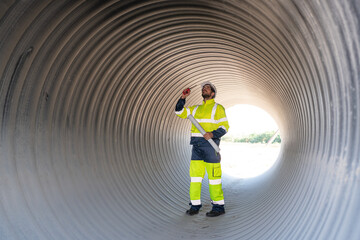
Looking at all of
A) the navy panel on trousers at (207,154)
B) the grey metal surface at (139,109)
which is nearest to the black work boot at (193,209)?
the grey metal surface at (139,109)

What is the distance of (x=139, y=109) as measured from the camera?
5.41m

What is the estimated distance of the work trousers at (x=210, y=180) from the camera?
469 centimetres

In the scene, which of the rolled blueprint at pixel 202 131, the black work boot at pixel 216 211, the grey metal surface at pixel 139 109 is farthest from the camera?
the black work boot at pixel 216 211

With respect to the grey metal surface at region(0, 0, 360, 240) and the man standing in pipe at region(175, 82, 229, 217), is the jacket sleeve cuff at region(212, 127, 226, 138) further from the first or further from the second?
the grey metal surface at region(0, 0, 360, 240)

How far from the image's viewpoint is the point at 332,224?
76.2 inches

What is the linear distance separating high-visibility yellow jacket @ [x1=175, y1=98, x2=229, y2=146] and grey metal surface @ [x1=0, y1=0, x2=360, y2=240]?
85 cm

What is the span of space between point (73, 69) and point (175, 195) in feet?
9.66

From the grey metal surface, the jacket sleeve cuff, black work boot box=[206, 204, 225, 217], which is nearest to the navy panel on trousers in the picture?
the jacket sleeve cuff

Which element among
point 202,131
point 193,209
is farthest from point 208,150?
point 193,209

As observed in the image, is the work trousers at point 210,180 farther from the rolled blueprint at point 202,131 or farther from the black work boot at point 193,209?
the rolled blueprint at point 202,131

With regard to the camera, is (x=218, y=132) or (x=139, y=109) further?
(x=139, y=109)

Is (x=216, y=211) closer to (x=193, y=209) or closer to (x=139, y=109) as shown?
(x=193, y=209)

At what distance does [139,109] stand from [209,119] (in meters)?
1.27

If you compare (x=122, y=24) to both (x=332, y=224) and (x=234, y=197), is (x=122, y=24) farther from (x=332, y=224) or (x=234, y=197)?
(x=234, y=197)
